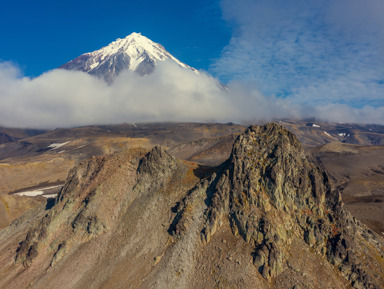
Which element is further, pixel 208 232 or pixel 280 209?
pixel 280 209

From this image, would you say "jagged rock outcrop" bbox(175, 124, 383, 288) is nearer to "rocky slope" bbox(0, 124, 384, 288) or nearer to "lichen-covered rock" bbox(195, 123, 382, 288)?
"lichen-covered rock" bbox(195, 123, 382, 288)

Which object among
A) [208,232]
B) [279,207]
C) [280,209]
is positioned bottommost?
[208,232]

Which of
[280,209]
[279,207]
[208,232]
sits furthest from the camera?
[279,207]

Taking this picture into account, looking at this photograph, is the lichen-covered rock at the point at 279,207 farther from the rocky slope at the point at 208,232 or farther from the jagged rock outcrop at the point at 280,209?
the rocky slope at the point at 208,232

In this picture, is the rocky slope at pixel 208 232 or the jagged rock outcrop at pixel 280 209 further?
the jagged rock outcrop at pixel 280 209

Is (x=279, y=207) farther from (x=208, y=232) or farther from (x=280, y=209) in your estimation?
(x=208, y=232)

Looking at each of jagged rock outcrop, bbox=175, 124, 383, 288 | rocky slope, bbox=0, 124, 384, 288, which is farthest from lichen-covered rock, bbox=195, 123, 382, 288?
rocky slope, bbox=0, 124, 384, 288

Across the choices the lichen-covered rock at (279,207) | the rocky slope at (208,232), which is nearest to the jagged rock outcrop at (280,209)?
the lichen-covered rock at (279,207)

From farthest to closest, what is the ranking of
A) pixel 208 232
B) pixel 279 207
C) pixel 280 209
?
pixel 279 207 < pixel 280 209 < pixel 208 232

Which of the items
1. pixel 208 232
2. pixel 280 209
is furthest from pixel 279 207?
pixel 208 232

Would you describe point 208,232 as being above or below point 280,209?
below
